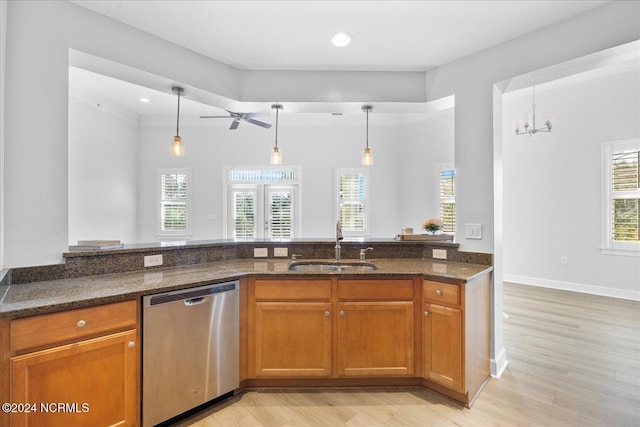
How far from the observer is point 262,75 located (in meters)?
2.95

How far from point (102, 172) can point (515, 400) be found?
6601 millimetres

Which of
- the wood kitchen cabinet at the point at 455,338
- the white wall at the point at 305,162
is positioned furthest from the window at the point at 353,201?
the wood kitchen cabinet at the point at 455,338

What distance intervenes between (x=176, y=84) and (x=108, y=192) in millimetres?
4184

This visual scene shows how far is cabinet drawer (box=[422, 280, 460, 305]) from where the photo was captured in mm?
2110

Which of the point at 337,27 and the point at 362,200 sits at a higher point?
the point at 337,27

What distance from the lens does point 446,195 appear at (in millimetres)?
6059

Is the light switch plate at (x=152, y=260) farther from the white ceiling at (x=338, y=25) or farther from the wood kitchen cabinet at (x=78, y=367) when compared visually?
the white ceiling at (x=338, y=25)

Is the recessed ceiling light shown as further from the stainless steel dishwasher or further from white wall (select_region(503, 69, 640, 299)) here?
white wall (select_region(503, 69, 640, 299))

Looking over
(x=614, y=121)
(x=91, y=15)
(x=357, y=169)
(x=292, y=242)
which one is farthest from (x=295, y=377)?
(x=614, y=121)

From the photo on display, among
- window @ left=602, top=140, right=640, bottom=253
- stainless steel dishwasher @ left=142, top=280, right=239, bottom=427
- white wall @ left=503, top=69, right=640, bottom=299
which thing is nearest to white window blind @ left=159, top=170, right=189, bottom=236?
stainless steel dishwasher @ left=142, top=280, right=239, bottom=427

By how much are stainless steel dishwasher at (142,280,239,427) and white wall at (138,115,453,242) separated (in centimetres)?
457

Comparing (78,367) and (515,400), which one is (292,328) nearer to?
(78,367)

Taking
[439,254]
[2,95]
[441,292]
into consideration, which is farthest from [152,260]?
[439,254]

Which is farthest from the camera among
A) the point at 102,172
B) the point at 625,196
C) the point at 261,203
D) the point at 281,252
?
the point at 261,203
